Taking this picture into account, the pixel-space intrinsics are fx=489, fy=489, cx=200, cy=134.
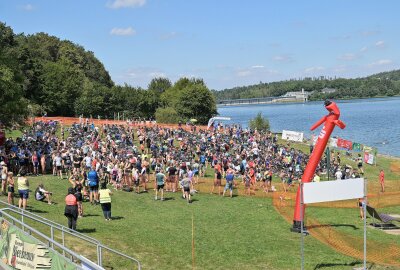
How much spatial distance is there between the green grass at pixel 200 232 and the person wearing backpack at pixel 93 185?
0.39 metres

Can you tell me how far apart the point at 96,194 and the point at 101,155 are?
28.2ft

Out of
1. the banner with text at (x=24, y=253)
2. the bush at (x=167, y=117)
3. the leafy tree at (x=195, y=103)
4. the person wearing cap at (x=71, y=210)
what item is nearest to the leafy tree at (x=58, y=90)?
the bush at (x=167, y=117)

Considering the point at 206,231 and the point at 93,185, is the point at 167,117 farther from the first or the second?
the point at 206,231

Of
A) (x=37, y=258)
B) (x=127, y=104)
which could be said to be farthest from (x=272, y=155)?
(x=127, y=104)

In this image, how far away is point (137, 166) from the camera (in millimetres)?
25484

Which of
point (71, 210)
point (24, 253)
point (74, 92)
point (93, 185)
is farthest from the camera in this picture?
point (74, 92)

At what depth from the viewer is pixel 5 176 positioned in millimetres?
19391

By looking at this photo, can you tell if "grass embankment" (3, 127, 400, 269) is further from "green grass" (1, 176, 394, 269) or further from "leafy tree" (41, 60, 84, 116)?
"leafy tree" (41, 60, 84, 116)

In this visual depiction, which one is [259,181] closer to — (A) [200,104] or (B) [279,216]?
(B) [279,216]

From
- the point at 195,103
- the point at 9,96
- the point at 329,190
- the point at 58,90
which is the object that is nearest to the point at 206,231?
the point at 329,190

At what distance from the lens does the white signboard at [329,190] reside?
13023mm

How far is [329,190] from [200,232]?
6.09 m

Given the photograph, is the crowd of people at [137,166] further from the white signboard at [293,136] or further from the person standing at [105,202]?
the white signboard at [293,136]

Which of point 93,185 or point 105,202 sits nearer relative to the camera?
point 105,202
